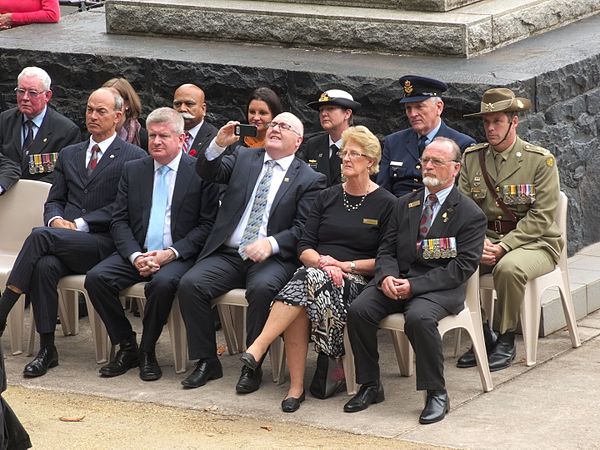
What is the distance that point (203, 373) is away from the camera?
8.00 m

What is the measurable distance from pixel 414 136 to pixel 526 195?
0.79 meters

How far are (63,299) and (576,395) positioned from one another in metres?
3.32

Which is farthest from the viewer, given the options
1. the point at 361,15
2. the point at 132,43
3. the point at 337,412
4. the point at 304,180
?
the point at 132,43

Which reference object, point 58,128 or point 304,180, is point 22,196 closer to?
point 58,128

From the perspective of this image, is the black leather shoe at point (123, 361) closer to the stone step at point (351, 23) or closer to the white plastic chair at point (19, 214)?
the white plastic chair at point (19, 214)

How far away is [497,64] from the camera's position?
9.46 meters

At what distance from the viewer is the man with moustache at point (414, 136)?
834 centimetres

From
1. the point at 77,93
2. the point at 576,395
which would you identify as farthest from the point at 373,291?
A: the point at 77,93

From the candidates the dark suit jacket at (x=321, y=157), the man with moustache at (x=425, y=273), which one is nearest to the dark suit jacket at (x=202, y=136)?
the dark suit jacket at (x=321, y=157)

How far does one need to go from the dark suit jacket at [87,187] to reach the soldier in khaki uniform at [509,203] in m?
2.11

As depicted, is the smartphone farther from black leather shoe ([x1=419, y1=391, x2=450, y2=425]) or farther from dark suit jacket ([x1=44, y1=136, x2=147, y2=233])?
black leather shoe ([x1=419, y1=391, x2=450, y2=425])

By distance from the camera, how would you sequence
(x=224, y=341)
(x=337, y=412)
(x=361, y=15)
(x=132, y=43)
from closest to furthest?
(x=337, y=412)
(x=224, y=341)
(x=361, y=15)
(x=132, y=43)

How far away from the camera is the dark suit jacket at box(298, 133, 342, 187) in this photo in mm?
8688

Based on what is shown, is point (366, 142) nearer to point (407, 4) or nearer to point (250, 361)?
point (250, 361)
